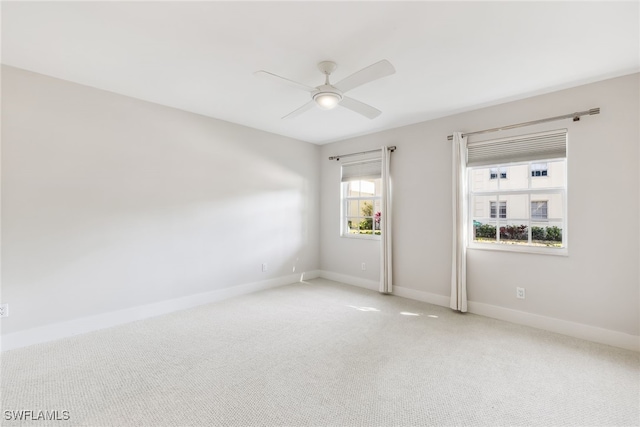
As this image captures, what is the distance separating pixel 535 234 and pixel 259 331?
3.28m

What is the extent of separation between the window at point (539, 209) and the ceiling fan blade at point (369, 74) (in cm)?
245

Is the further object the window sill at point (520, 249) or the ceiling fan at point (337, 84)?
the window sill at point (520, 249)

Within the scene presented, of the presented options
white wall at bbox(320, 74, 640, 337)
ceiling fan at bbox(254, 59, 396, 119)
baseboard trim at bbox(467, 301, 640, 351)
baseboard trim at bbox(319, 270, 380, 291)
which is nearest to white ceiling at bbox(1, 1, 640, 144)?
ceiling fan at bbox(254, 59, 396, 119)

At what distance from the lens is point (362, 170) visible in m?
4.96

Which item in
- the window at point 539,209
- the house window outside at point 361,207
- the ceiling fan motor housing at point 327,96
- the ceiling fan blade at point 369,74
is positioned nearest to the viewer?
the ceiling fan blade at point 369,74

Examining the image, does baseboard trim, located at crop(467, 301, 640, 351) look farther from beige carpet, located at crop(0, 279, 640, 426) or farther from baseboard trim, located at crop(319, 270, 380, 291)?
baseboard trim, located at crop(319, 270, 380, 291)

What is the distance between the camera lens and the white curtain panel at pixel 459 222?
3613 millimetres

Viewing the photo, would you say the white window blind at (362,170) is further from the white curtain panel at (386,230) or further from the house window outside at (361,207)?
the white curtain panel at (386,230)

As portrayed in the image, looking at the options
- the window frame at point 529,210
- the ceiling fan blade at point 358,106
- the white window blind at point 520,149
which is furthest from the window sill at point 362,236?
the ceiling fan blade at point 358,106

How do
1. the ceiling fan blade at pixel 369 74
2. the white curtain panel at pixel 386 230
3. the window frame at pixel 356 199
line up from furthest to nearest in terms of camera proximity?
1. the window frame at pixel 356 199
2. the white curtain panel at pixel 386 230
3. the ceiling fan blade at pixel 369 74

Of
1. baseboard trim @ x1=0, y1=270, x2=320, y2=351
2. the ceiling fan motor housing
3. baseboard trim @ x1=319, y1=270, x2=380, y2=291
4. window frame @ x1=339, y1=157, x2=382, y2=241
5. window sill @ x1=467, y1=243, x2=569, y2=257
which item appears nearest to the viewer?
the ceiling fan motor housing

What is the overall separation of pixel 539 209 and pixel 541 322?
1243 mm

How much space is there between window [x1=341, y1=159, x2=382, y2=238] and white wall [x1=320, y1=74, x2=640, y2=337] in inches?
20.5

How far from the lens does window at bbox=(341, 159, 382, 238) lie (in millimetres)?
4855
